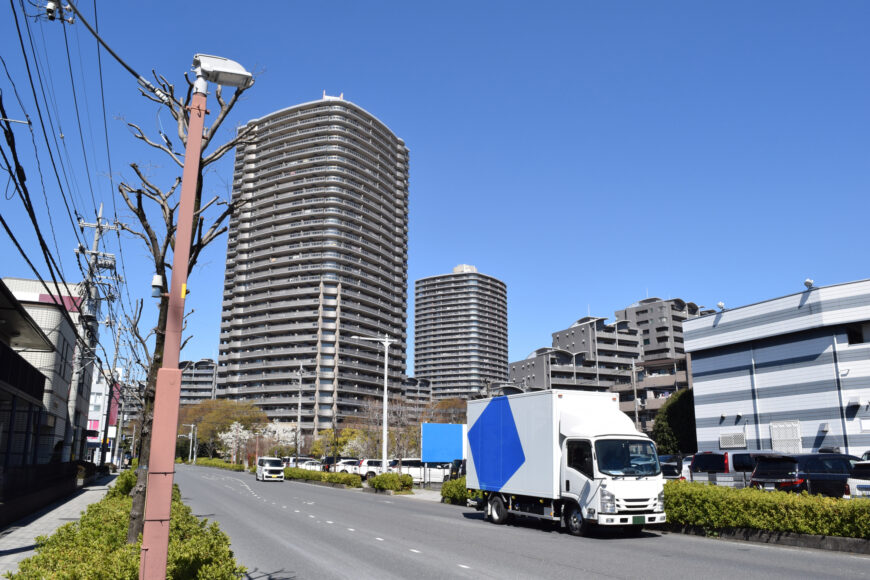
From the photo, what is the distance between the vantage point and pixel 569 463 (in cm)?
1669

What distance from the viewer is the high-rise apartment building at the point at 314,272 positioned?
118 m

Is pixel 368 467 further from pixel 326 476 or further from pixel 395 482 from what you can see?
pixel 395 482

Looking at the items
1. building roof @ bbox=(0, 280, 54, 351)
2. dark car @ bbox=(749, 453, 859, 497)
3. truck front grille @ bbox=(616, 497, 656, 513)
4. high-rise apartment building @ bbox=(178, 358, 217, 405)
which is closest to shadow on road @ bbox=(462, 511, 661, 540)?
truck front grille @ bbox=(616, 497, 656, 513)

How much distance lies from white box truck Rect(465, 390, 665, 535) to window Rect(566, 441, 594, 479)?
2 cm

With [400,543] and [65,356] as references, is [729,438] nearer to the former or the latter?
[400,543]

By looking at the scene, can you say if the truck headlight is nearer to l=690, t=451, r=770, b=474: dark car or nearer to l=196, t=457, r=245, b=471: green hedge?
l=690, t=451, r=770, b=474: dark car

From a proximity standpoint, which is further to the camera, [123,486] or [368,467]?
[368,467]

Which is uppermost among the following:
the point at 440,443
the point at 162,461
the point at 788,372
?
the point at 788,372

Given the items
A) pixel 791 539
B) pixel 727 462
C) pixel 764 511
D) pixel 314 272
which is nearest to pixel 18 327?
pixel 764 511

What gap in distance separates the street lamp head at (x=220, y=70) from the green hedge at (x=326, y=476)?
37793mm

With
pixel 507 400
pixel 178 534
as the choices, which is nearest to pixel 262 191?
pixel 507 400

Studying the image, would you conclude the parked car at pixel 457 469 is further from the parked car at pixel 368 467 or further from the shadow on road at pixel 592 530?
the parked car at pixel 368 467

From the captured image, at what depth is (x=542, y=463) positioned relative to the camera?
57.1 feet

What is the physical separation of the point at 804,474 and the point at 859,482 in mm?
1865
